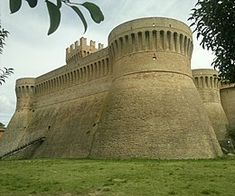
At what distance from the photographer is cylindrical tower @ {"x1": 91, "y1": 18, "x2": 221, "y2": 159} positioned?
2311 centimetres

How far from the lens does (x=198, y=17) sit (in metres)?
7.36

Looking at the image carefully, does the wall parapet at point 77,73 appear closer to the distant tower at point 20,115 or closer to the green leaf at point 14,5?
the distant tower at point 20,115

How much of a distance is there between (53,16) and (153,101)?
23.5 m

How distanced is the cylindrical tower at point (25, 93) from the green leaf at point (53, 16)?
135 feet

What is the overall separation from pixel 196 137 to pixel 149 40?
309 inches

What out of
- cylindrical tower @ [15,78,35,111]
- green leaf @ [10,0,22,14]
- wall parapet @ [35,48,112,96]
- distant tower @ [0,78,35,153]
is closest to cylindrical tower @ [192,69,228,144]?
wall parapet @ [35,48,112,96]

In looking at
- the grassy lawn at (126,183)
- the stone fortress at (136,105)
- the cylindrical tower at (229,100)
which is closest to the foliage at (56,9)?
the grassy lawn at (126,183)

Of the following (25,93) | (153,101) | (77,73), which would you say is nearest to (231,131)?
(153,101)

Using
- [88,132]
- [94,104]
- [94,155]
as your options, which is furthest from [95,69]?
[94,155]

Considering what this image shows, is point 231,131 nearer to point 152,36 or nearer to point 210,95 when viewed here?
point 210,95

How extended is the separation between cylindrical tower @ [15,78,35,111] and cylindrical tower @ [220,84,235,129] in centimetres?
2205

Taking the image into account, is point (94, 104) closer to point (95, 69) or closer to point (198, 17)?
point (95, 69)

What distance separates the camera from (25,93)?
41.3m

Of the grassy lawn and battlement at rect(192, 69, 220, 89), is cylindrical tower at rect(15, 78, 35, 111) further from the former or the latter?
the grassy lawn
